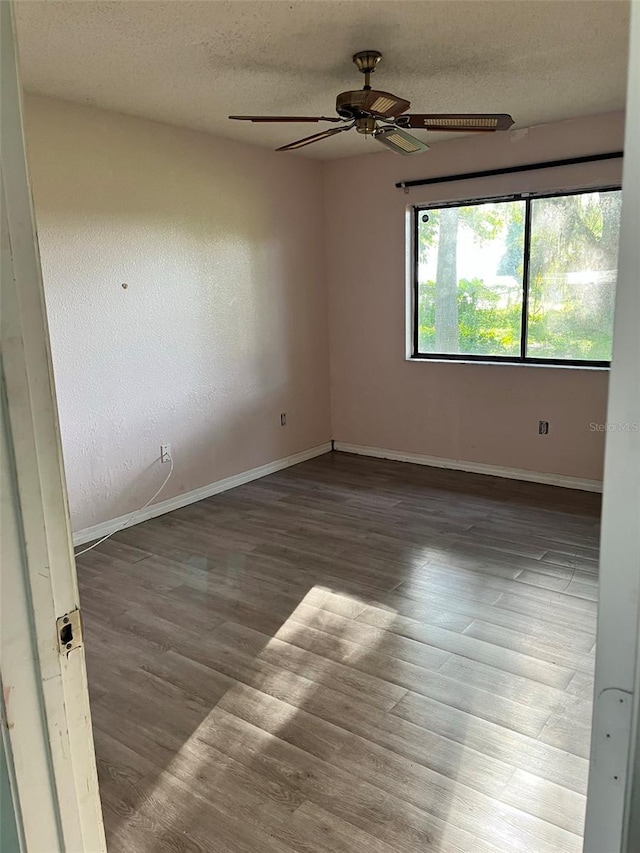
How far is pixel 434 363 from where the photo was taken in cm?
516

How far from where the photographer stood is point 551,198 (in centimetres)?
443

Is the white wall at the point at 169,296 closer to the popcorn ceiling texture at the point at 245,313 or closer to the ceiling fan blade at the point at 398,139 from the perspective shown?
the popcorn ceiling texture at the point at 245,313

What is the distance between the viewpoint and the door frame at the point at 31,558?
778 mm

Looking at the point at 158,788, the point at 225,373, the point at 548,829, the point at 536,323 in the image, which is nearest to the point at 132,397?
the point at 225,373

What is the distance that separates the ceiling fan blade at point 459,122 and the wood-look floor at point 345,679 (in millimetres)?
2222

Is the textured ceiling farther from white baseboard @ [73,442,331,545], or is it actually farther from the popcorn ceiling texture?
white baseboard @ [73,442,331,545]

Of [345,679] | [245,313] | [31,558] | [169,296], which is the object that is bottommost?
[345,679]

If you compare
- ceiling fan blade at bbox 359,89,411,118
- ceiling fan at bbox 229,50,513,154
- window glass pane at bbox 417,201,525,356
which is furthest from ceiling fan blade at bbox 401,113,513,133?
window glass pane at bbox 417,201,525,356

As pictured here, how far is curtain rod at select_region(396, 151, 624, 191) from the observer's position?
4.13m

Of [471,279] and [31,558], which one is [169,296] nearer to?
[471,279]

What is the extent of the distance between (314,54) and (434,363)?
8.89ft

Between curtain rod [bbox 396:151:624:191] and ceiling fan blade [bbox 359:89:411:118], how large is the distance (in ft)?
5.84

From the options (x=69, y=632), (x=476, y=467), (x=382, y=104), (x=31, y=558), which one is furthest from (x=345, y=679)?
(x=476, y=467)

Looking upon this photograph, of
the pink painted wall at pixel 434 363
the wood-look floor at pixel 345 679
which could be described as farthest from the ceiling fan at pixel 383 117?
the wood-look floor at pixel 345 679
